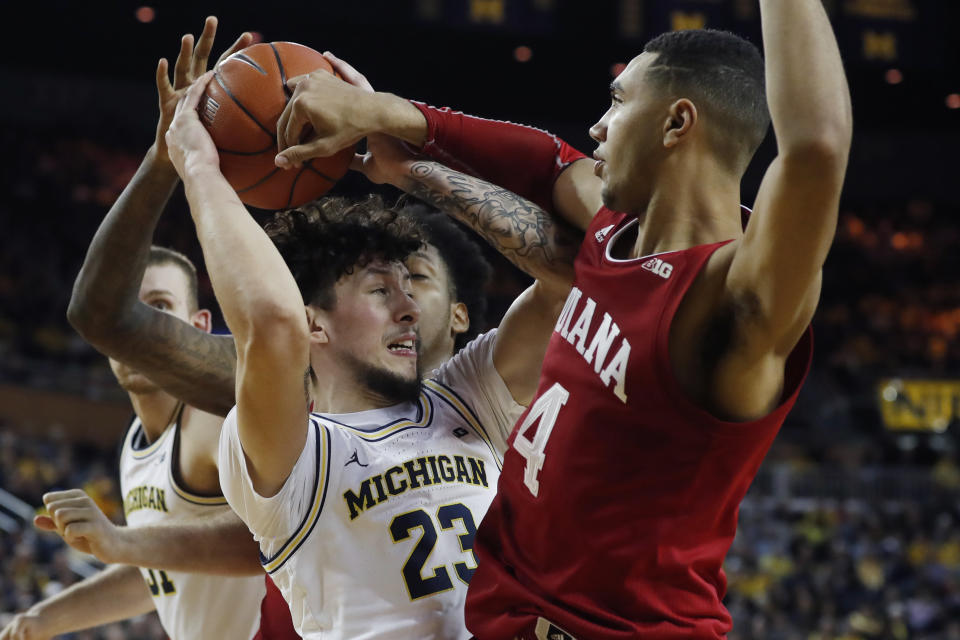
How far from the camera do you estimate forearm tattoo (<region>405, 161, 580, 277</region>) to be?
249 cm

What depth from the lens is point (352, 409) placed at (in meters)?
2.84

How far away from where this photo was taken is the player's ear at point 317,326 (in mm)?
2857

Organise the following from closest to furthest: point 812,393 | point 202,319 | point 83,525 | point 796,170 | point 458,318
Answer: point 796,170, point 83,525, point 458,318, point 202,319, point 812,393

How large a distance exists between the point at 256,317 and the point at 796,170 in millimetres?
1015

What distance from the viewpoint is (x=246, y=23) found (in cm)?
1309

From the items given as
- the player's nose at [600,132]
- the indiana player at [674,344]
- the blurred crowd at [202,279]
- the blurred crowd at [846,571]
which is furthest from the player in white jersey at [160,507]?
the blurred crowd at [202,279]

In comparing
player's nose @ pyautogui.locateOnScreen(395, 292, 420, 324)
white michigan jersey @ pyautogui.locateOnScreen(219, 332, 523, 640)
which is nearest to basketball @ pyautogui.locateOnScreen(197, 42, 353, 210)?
player's nose @ pyautogui.locateOnScreen(395, 292, 420, 324)

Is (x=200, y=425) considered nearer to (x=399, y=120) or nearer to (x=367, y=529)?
(x=367, y=529)

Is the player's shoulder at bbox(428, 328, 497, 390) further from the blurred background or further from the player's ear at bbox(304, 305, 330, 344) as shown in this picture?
the blurred background

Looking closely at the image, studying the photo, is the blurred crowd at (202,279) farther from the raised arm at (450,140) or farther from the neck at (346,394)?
the raised arm at (450,140)

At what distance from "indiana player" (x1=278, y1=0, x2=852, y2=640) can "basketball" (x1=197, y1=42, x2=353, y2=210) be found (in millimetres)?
692

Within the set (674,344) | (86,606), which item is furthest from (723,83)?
(86,606)

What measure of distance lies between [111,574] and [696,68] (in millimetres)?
2896

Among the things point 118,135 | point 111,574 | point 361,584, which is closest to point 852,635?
point 111,574
